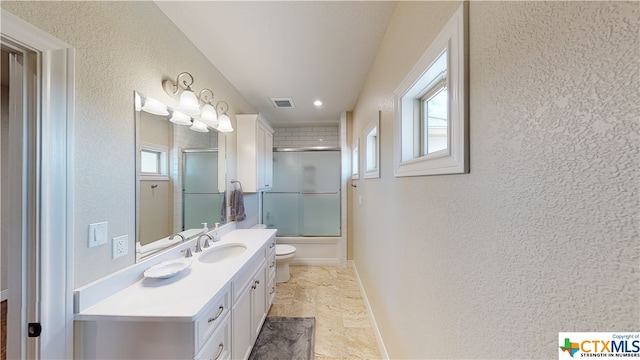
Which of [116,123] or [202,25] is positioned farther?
[202,25]

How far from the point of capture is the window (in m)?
1.41

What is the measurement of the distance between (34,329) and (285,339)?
1.57m

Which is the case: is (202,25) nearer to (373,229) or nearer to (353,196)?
(373,229)

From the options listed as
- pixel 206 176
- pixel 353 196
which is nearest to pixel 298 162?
pixel 353 196

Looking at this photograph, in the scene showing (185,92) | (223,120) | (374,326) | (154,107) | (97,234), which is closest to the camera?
(97,234)

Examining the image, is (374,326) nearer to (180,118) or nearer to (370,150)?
(370,150)

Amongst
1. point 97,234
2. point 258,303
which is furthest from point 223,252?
point 97,234

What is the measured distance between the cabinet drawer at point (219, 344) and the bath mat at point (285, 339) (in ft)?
1.97

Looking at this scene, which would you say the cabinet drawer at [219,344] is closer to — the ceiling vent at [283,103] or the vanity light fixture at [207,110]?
the vanity light fixture at [207,110]

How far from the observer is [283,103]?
128 inches

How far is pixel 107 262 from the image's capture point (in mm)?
1138

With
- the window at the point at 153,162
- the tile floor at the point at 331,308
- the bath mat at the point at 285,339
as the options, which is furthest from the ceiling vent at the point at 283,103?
the bath mat at the point at 285,339

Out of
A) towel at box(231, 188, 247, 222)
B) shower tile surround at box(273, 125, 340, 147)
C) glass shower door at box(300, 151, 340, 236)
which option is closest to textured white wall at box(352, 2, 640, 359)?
towel at box(231, 188, 247, 222)

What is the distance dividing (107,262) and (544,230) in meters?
1.66
